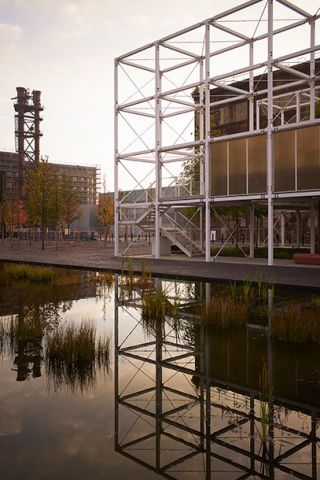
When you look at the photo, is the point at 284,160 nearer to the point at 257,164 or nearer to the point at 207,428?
the point at 257,164

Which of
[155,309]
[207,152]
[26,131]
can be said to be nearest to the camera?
[155,309]

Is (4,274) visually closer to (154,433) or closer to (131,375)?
(131,375)

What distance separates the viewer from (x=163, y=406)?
6035 millimetres

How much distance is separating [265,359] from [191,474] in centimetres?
377

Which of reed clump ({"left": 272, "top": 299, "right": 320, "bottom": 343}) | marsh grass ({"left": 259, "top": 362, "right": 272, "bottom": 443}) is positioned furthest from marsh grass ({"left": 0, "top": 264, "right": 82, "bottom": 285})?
marsh grass ({"left": 259, "top": 362, "right": 272, "bottom": 443})

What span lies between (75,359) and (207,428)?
299cm

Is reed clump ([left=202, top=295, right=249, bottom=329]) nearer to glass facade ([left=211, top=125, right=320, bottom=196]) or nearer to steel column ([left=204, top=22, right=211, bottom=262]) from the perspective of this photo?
glass facade ([left=211, top=125, right=320, bottom=196])

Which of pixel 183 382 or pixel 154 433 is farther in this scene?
pixel 183 382

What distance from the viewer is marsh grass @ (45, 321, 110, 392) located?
6934 mm

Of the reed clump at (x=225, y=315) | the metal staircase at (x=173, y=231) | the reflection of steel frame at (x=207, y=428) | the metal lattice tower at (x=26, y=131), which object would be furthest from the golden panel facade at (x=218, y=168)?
the metal lattice tower at (x=26, y=131)

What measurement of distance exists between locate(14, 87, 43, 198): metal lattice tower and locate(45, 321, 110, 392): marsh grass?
278 ft

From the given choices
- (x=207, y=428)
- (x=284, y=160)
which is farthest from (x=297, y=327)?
(x=284, y=160)

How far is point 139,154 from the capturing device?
3191 cm

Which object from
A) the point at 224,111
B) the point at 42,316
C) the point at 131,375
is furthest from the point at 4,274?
the point at 224,111
